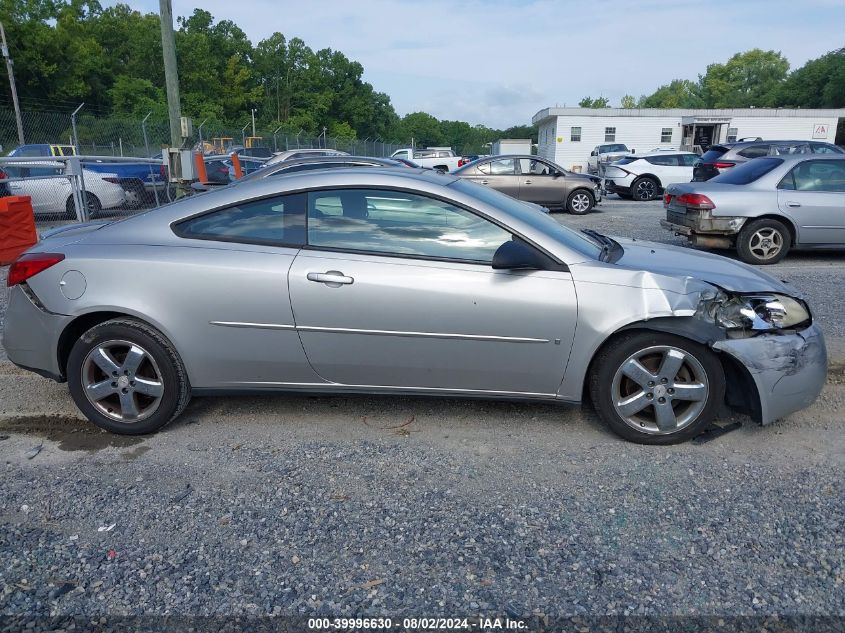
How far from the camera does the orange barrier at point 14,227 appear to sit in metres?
9.01

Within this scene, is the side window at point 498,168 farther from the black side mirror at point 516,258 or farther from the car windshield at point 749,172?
the black side mirror at point 516,258

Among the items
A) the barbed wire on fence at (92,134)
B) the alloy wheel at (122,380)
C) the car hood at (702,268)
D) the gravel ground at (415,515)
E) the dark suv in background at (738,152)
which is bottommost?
the gravel ground at (415,515)

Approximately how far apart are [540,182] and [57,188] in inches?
420

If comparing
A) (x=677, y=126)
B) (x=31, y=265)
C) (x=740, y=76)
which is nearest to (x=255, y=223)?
(x=31, y=265)

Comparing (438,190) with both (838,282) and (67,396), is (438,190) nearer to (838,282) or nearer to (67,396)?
(67,396)

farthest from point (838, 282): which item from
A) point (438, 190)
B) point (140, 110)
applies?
point (140, 110)

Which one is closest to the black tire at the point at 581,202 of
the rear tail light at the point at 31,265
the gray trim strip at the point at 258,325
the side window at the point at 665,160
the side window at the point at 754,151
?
the side window at the point at 754,151

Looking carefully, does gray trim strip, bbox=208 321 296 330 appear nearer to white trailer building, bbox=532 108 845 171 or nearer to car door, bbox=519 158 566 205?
car door, bbox=519 158 566 205

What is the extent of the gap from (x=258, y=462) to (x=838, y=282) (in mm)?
7112

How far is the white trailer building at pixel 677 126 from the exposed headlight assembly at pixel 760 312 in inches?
1571

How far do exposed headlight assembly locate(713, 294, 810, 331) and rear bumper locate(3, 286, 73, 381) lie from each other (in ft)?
11.9

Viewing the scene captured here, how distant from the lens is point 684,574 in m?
2.49

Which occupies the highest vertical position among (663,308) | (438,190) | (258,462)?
(438,190)

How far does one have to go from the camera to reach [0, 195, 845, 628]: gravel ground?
7.84 ft
